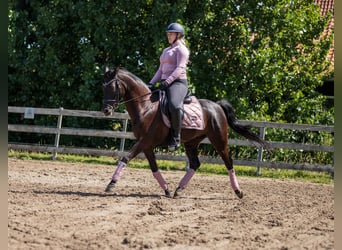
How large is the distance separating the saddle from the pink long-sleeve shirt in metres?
0.38

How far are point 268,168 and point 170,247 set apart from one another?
9386 millimetres

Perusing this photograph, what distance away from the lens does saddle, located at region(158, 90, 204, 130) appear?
8.04 m

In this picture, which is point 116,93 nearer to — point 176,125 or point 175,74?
point 175,74

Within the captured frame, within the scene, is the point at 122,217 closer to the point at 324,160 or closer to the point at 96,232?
the point at 96,232

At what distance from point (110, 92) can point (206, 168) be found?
6.29m

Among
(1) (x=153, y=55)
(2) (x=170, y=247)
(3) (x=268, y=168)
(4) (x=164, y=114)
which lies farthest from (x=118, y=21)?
(2) (x=170, y=247)

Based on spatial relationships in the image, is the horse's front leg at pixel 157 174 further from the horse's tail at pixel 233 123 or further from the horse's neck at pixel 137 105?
the horse's tail at pixel 233 123

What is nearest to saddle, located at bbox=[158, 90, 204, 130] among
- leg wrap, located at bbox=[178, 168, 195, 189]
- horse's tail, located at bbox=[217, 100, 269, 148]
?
horse's tail, located at bbox=[217, 100, 269, 148]

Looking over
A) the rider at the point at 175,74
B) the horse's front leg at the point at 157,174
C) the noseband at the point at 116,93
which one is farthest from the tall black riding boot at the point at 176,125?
the noseband at the point at 116,93

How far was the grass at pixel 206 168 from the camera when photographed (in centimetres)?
1295

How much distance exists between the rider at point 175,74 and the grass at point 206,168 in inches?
209

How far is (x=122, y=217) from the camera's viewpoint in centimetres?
590

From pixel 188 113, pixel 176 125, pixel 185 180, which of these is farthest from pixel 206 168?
pixel 176 125

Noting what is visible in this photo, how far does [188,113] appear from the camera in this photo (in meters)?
8.20
